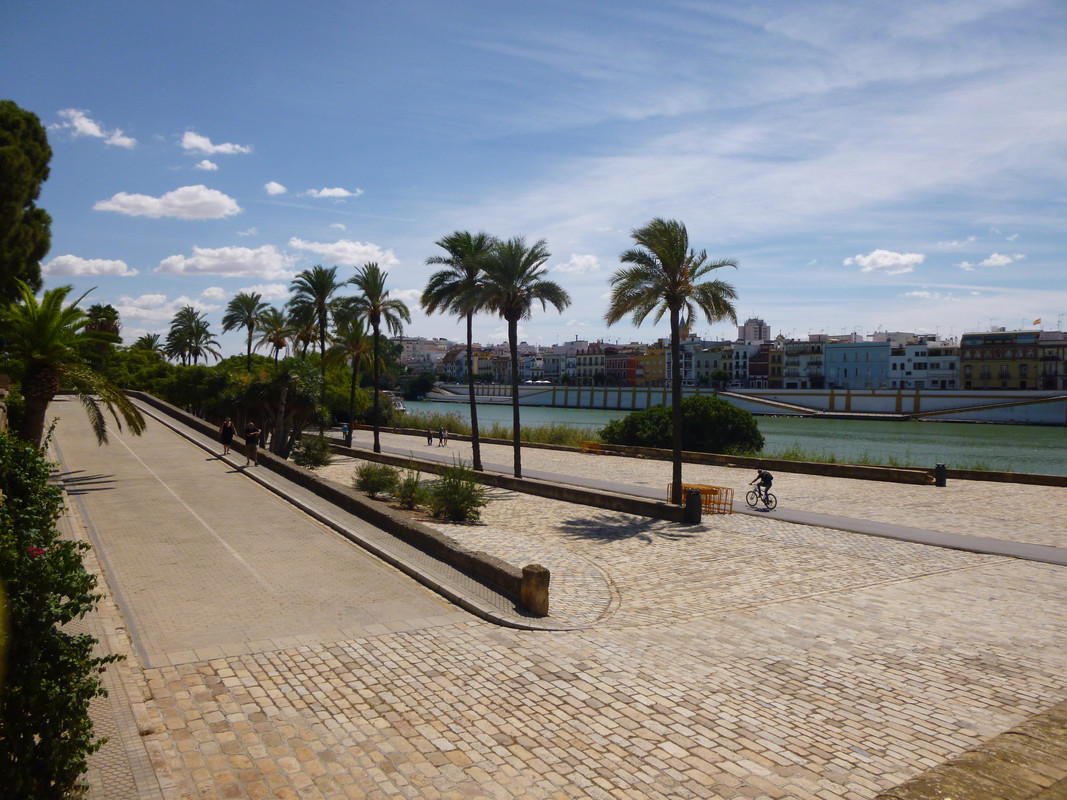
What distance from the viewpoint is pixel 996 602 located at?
10977 millimetres

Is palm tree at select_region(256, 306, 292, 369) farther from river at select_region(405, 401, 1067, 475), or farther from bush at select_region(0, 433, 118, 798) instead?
bush at select_region(0, 433, 118, 798)

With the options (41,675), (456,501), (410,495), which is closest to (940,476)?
(456,501)

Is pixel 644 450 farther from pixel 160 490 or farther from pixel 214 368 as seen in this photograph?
pixel 214 368

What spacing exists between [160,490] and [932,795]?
16.5m

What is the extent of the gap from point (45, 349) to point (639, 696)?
50.5ft

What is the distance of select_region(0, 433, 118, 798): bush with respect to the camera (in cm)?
398

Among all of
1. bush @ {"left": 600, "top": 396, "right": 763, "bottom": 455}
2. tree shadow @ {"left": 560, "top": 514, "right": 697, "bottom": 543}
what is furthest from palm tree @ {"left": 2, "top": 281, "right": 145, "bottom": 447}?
bush @ {"left": 600, "top": 396, "right": 763, "bottom": 455}

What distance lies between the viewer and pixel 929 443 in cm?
6019

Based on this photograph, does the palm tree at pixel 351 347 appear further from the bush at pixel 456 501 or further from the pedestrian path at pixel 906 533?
the bush at pixel 456 501

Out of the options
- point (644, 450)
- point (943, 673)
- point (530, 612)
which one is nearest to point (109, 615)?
point (530, 612)

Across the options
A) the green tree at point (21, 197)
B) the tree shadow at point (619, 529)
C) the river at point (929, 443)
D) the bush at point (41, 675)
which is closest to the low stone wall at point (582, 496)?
the tree shadow at point (619, 529)

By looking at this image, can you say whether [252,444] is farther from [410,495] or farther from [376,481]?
[410,495]

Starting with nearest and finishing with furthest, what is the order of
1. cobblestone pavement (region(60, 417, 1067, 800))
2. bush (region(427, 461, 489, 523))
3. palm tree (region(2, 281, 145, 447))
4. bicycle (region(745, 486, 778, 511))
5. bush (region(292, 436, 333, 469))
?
1. cobblestone pavement (region(60, 417, 1067, 800))
2. palm tree (region(2, 281, 145, 447))
3. bush (region(427, 461, 489, 523))
4. bicycle (region(745, 486, 778, 511))
5. bush (region(292, 436, 333, 469))

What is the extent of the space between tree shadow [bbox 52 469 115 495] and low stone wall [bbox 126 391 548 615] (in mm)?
4189
